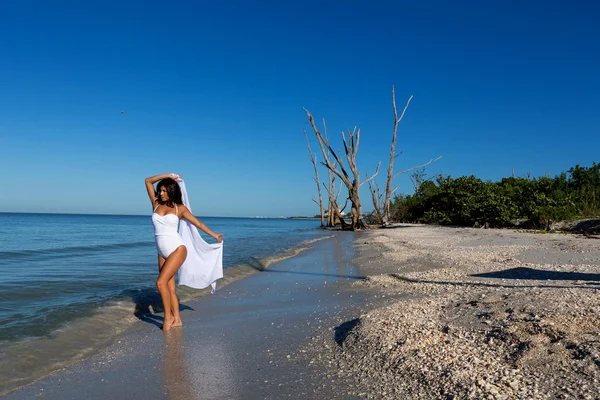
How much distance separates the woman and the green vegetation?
20.6 metres

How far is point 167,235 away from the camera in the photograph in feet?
17.6

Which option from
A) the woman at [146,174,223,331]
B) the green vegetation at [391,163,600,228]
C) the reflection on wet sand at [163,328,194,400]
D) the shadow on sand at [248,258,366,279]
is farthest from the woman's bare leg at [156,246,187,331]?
the green vegetation at [391,163,600,228]

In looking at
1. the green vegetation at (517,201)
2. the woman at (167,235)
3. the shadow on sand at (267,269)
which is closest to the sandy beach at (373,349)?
the woman at (167,235)

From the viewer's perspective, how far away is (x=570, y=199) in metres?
23.0

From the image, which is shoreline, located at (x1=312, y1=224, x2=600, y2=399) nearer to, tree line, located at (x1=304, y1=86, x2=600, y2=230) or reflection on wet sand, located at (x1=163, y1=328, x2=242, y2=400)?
reflection on wet sand, located at (x1=163, y1=328, x2=242, y2=400)

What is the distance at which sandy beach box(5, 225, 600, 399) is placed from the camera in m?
3.09

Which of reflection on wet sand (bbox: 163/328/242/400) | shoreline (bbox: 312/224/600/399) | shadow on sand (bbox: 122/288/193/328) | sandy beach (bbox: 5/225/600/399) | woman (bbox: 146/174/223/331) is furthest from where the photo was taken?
shadow on sand (bbox: 122/288/193/328)

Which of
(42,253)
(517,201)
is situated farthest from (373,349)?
(517,201)

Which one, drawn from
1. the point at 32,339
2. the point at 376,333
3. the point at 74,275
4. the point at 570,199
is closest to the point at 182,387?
the point at 376,333

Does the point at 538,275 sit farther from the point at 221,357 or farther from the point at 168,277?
the point at 168,277

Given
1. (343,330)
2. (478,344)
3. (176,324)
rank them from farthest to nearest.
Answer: (176,324), (343,330), (478,344)

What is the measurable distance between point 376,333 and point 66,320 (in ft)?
14.4

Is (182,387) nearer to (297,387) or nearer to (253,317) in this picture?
(297,387)

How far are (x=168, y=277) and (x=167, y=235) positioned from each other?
0.52m
